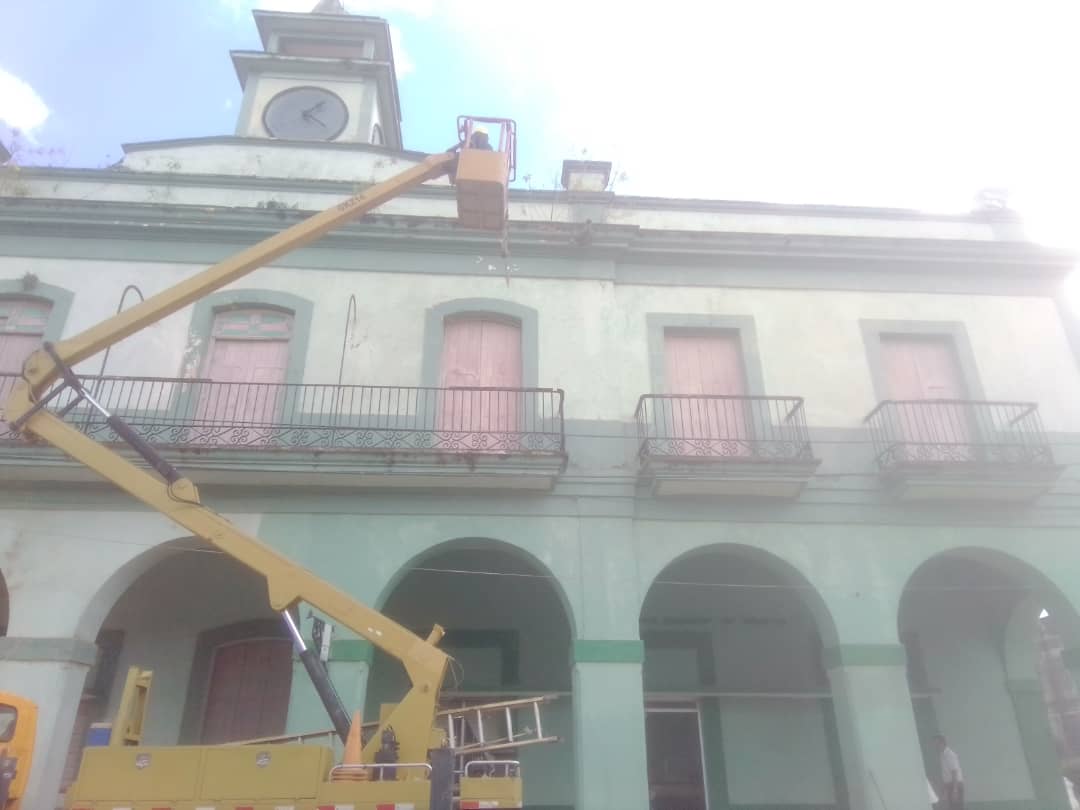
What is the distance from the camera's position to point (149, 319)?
820 centimetres

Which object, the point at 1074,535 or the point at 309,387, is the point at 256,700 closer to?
the point at 309,387

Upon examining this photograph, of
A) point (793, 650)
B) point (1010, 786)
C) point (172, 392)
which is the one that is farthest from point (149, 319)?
point (1010, 786)

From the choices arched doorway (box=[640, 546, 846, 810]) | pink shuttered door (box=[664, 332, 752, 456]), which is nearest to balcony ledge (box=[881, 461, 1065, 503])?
pink shuttered door (box=[664, 332, 752, 456])

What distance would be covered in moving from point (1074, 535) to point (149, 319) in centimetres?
1112

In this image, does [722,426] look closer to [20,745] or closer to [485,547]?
[485,547]

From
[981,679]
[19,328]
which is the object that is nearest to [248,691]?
[19,328]

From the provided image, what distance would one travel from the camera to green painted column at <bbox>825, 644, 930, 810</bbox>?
28.1 feet

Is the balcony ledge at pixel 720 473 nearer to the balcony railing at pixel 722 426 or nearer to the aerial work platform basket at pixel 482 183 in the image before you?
the balcony railing at pixel 722 426

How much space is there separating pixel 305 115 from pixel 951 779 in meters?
14.1

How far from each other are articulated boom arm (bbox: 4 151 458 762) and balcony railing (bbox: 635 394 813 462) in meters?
4.00

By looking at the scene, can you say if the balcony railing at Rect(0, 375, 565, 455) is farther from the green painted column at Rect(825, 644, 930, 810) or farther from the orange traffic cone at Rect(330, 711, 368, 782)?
the green painted column at Rect(825, 644, 930, 810)

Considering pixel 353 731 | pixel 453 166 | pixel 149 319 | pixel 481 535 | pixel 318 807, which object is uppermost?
pixel 453 166

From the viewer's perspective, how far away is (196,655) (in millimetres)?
10906

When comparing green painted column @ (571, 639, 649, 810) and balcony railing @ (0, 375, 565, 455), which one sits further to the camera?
balcony railing @ (0, 375, 565, 455)
